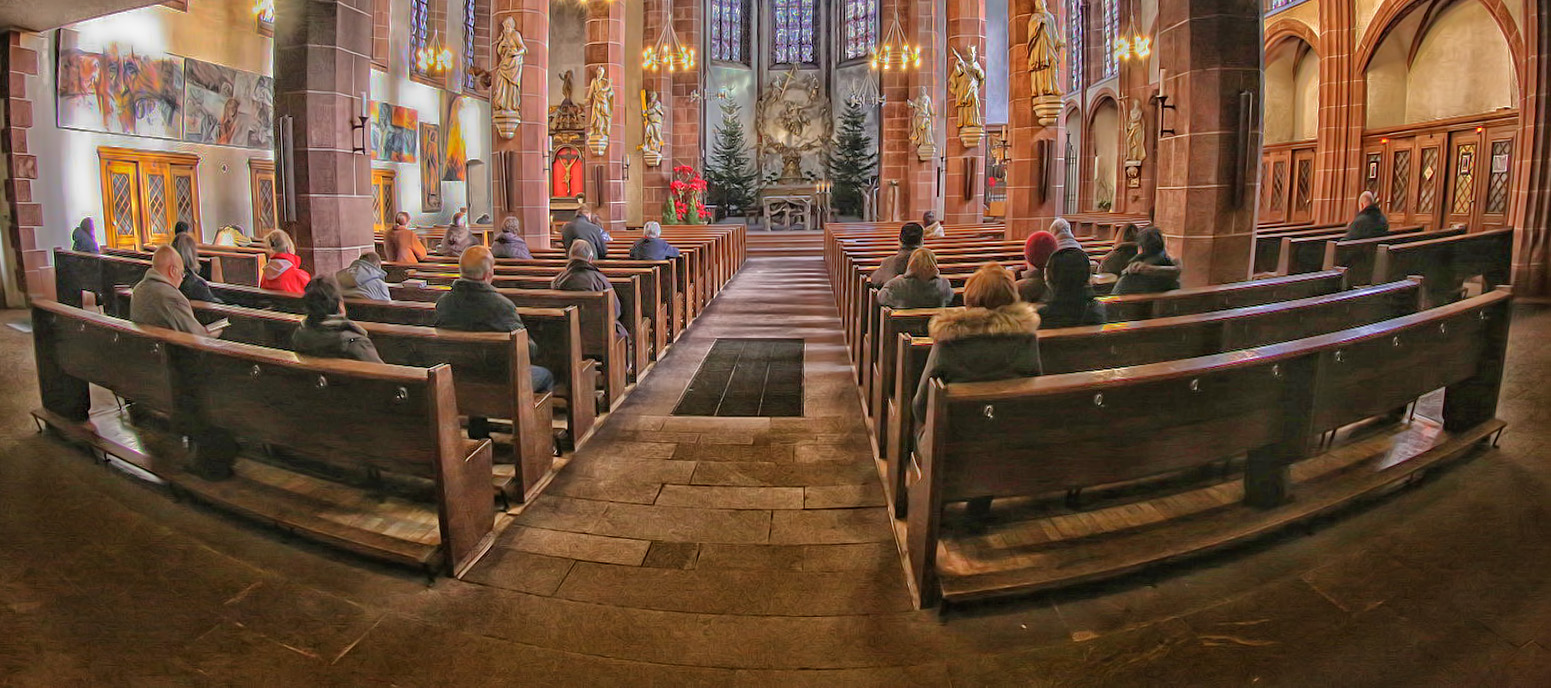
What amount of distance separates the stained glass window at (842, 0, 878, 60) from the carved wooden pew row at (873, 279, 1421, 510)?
85.5 feet

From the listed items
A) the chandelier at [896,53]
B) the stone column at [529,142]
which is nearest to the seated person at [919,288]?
the stone column at [529,142]

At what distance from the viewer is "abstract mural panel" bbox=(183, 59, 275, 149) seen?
14.2 metres

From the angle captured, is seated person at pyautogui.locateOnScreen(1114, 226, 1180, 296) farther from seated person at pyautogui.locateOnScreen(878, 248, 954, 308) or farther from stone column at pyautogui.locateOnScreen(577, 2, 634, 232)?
→ stone column at pyautogui.locateOnScreen(577, 2, 634, 232)

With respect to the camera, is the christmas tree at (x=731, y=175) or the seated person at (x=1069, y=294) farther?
the christmas tree at (x=731, y=175)

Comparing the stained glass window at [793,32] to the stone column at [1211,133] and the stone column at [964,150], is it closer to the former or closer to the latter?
the stone column at [964,150]

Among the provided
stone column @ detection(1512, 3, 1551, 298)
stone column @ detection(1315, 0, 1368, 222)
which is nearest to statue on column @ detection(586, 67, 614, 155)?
stone column @ detection(1315, 0, 1368, 222)

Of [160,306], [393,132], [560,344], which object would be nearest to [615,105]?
[393,132]

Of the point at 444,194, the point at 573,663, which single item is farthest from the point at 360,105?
the point at 444,194

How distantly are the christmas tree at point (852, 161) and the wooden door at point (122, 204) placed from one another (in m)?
20.0

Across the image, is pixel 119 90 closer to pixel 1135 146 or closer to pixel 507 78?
pixel 507 78

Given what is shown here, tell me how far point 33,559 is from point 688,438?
3053 mm

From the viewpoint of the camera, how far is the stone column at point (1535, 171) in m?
10.5

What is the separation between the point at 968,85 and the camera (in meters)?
15.7

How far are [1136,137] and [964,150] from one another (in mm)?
5447
